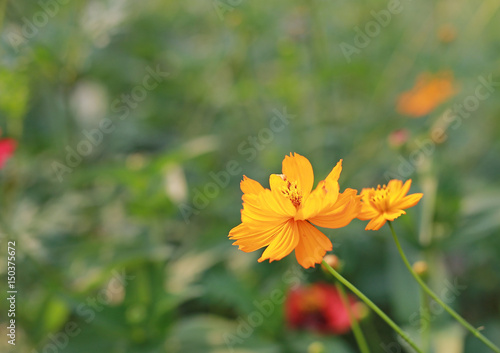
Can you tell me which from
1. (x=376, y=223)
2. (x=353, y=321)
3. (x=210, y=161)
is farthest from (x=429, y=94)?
(x=376, y=223)

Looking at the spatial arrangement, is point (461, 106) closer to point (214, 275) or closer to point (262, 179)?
point (262, 179)

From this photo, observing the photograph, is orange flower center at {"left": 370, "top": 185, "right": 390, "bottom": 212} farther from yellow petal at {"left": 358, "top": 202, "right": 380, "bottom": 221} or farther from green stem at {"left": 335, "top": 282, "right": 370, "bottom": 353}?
green stem at {"left": 335, "top": 282, "right": 370, "bottom": 353}

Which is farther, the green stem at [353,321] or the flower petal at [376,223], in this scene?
the green stem at [353,321]

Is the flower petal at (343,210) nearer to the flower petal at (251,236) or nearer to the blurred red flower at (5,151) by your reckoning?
the flower petal at (251,236)

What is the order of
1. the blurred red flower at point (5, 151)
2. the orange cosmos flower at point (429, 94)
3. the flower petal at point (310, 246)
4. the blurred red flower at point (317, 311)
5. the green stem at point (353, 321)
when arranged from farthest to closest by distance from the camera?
the orange cosmos flower at point (429, 94)
the blurred red flower at point (317, 311)
the blurred red flower at point (5, 151)
the green stem at point (353, 321)
the flower petal at point (310, 246)

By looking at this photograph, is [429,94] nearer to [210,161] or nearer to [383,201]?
[210,161]

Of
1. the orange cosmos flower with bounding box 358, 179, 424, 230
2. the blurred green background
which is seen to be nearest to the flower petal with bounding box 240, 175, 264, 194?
the orange cosmos flower with bounding box 358, 179, 424, 230

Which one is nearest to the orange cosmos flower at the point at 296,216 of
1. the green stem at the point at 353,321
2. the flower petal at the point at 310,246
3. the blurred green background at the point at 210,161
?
the flower petal at the point at 310,246

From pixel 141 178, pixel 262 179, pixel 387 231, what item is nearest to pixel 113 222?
pixel 141 178
